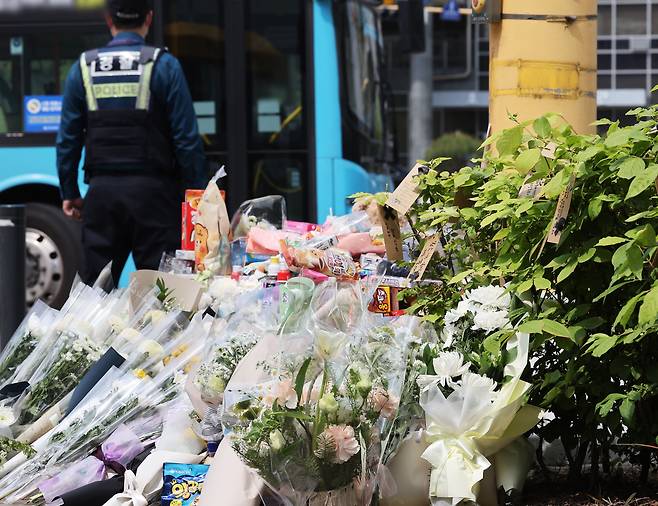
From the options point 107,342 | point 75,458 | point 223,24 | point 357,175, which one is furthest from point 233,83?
point 75,458

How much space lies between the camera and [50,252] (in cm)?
1009

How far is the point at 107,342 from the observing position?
426 cm

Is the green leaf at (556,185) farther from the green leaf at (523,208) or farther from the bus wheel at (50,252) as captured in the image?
the bus wheel at (50,252)

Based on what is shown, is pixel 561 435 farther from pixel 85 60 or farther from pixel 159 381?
pixel 85 60

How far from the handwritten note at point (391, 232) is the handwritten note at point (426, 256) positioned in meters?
0.23

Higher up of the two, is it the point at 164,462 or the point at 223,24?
the point at 223,24

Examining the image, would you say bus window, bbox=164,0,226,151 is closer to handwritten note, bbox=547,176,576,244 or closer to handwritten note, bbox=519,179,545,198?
handwritten note, bbox=519,179,545,198

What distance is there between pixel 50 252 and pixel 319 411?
25.1ft

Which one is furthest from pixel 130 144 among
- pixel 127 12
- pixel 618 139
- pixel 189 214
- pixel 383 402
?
pixel 618 139

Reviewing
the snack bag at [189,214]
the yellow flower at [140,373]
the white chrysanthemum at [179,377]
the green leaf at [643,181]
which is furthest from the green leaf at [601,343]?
the snack bag at [189,214]

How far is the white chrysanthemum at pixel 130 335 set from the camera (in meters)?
4.07

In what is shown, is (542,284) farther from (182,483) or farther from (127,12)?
(127,12)

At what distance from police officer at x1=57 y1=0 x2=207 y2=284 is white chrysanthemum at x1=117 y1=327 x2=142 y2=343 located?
6.84 feet

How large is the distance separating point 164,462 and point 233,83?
6821 millimetres
